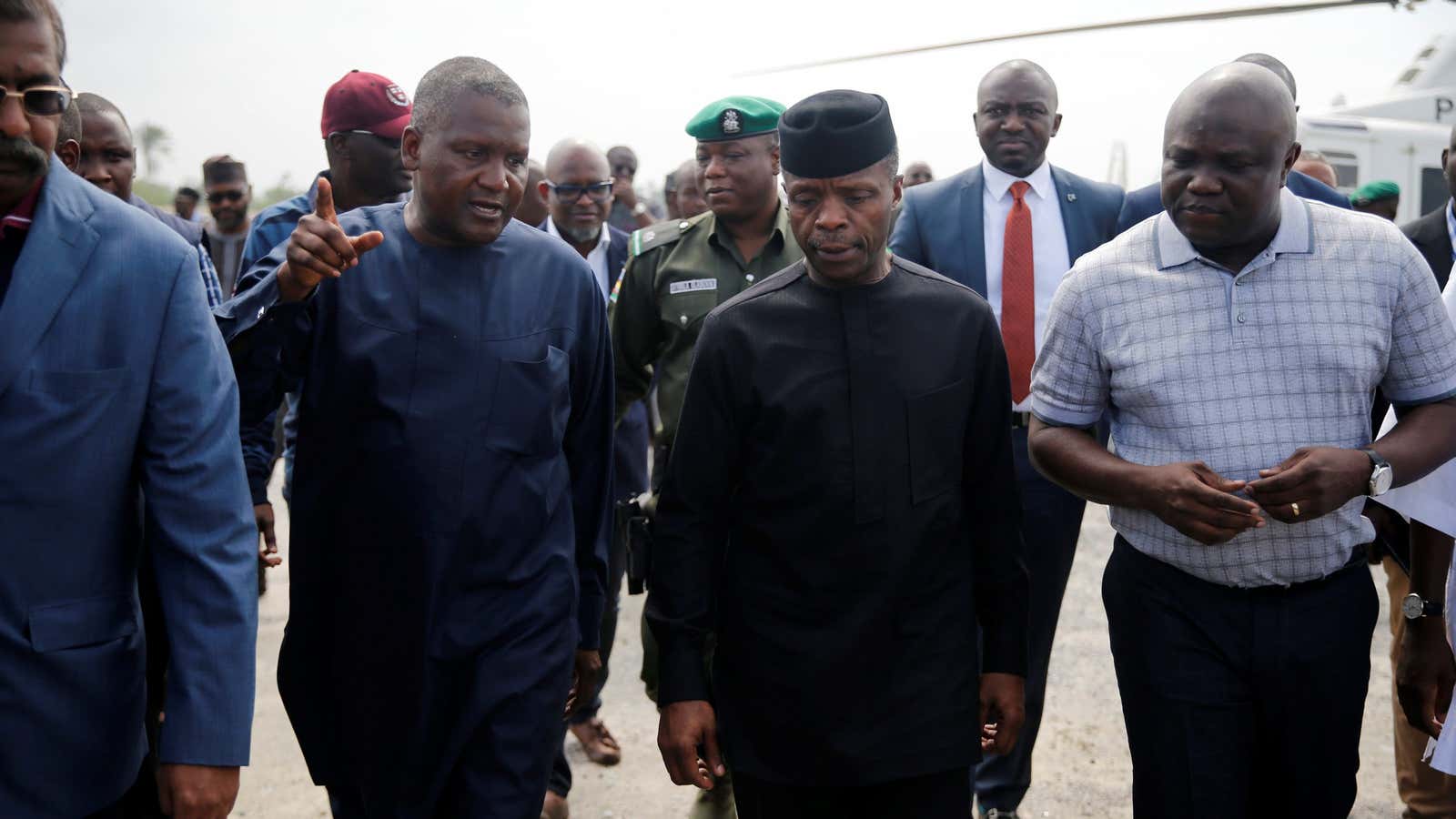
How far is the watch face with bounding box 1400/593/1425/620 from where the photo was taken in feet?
10.1

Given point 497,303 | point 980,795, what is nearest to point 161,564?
point 497,303

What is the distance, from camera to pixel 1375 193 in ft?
33.9

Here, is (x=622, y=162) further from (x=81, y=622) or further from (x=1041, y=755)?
(x=81, y=622)

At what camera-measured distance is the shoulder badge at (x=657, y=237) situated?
4570 mm

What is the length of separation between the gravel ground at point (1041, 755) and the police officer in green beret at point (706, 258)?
666 millimetres

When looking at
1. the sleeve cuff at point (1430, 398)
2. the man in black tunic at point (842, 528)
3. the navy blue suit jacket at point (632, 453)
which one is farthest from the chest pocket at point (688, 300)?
the sleeve cuff at point (1430, 398)

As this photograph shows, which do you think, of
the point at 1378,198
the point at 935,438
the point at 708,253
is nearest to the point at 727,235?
the point at 708,253

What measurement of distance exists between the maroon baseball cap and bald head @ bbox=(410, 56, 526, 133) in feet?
2.92

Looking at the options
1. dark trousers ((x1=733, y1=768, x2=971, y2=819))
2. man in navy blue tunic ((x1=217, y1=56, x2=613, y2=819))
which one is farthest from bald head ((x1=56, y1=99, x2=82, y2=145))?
dark trousers ((x1=733, y1=768, x2=971, y2=819))

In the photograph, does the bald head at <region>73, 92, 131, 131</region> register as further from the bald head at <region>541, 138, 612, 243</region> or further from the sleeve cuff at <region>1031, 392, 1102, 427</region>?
the sleeve cuff at <region>1031, 392, 1102, 427</region>

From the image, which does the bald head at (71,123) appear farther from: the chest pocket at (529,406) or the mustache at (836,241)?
the mustache at (836,241)

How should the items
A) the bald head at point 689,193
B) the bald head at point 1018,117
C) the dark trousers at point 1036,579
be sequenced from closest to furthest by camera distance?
the dark trousers at point 1036,579 → the bald head at point 1018,117 → the bald head at point 689,193

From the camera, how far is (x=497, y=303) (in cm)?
316

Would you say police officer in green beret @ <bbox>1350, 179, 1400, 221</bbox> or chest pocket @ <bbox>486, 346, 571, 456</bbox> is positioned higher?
chest pocket @ <bbox>486, 346, 571, 456</bbox>
